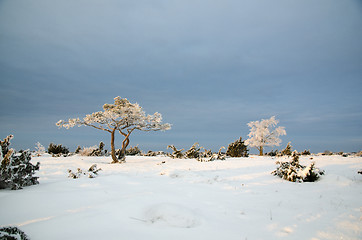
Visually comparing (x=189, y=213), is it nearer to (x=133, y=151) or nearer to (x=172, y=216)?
(x=172, y=216)

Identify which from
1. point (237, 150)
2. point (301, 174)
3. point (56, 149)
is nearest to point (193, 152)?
point (237, 150)

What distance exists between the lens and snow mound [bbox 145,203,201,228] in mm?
2840

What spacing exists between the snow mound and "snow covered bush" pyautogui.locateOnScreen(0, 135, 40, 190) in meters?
3.62

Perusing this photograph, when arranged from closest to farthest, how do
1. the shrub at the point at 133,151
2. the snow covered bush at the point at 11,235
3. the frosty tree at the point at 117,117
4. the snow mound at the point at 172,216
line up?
the snow covered bush at the point at 11,235, the snow mound at the point at 172,216, the frosty tree at the point at 117,117, the shrub at the point at 133,151

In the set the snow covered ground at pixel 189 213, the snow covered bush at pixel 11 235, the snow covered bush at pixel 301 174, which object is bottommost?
the snow covered ground at pixel 189 213

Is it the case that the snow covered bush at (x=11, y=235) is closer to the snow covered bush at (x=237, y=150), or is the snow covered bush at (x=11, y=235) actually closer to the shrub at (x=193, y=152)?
the shrub at (x=193, y=152)

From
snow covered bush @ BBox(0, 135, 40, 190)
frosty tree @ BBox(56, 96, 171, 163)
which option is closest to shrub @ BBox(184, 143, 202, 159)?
frosty tree @ BBox(56, 96, 171, 163)

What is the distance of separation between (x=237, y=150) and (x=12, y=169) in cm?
1821

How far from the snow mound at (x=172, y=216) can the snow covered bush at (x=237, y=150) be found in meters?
17.3

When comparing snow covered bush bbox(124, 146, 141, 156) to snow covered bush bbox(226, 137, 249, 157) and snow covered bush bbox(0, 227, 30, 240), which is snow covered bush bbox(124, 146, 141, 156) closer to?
snow covered bush bbox(226, 137, 249, 157)

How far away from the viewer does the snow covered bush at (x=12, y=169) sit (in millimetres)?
4398

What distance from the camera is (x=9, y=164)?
4.62m

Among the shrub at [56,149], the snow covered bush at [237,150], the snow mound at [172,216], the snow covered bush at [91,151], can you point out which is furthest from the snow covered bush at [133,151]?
the snow mound at [172,216]

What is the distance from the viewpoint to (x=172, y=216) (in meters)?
2.99
